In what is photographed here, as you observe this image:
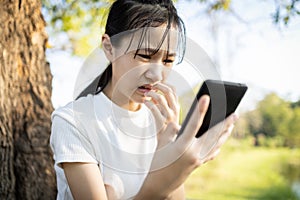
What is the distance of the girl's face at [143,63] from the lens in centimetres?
115

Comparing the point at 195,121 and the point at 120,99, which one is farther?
the point at 120,99

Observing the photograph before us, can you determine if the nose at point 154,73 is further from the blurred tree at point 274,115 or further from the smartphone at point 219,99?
the blurred tree at point 274,115

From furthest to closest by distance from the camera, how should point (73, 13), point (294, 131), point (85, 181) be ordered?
point (294, 131)
point (73, 13)
point (85, 181)

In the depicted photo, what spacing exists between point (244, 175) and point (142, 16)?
6.82 metres

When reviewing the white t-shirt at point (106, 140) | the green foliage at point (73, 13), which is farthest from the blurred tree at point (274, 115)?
the white t-shirt at point (106, 140)

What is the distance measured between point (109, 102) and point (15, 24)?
1.84 ft

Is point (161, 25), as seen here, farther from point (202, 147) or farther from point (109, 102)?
point (202, 147)

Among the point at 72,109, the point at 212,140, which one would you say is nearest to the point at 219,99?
the point at 212,140

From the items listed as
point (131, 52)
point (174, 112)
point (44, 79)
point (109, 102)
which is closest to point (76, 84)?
point (109, 102)

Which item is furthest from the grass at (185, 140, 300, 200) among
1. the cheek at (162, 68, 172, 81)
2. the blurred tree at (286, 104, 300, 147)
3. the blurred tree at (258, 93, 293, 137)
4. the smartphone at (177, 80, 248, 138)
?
the smartphone at (177, 80, 248, 138)

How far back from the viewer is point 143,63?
116 cm

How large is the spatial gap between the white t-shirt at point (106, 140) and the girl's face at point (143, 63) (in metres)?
0.13

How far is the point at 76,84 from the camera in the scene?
1362 millimetres

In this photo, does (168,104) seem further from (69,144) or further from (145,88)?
(69,144)
